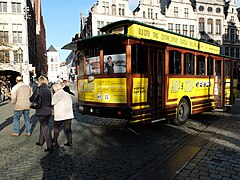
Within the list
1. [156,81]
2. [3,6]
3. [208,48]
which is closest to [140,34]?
[156,81]

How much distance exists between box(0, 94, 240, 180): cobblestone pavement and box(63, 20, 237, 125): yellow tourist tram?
0.78 m

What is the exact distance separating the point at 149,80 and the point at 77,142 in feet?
9.35

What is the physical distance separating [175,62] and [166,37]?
94 centimetres

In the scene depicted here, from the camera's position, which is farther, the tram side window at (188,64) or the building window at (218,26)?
the building window at (218,26)

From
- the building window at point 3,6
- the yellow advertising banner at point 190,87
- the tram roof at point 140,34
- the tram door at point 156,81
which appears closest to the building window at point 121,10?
the building window at point 3,6

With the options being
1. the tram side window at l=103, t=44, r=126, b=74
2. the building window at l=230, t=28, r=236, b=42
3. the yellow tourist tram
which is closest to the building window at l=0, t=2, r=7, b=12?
the yellow tourist tram

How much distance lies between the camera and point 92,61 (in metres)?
7.49

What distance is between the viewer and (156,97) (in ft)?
24.6

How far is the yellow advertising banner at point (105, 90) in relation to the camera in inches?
261

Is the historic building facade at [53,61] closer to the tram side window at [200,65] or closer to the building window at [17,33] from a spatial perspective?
the building window at [17,33]

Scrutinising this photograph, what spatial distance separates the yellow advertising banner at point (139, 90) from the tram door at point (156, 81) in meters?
0.30

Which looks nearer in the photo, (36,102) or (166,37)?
(36,102)

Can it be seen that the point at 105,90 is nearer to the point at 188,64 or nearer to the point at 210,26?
the point at 188,64

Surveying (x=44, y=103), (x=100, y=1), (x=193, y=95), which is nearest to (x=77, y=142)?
(x=44, y=103)
